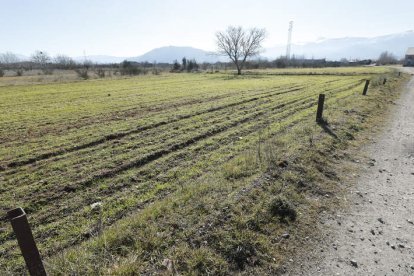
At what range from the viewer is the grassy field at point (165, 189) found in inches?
153

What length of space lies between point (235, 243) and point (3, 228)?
436 cm

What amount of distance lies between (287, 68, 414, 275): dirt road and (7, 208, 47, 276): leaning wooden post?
3.22 m

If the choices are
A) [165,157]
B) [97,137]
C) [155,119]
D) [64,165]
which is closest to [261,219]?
[165,157]

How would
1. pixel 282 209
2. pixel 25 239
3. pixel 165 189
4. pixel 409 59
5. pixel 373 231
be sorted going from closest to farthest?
pixel 25 239 → pixel 373 231 → pixel 282 209 → pixel 165 189 → pixel 409 59

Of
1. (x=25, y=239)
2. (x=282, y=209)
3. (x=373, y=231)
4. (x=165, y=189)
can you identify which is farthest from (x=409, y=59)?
(x=25, y=239)

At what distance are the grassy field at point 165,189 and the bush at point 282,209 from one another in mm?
28

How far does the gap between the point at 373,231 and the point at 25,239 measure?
5.24 meters

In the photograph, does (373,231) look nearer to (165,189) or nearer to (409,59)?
(165,189)

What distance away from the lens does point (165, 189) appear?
628 cm

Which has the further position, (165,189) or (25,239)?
(165,189)

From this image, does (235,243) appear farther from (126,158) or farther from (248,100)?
(248,100)

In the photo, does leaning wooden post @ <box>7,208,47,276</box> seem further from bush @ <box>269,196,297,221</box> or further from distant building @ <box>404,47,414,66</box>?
distant building @ <box>404,47,414,66</box>

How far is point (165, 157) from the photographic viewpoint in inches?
328

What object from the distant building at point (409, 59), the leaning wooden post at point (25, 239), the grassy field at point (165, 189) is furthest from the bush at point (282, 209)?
the distant building at point (409, 59)
